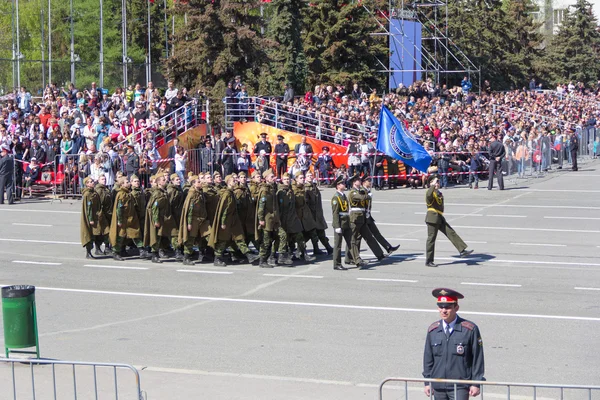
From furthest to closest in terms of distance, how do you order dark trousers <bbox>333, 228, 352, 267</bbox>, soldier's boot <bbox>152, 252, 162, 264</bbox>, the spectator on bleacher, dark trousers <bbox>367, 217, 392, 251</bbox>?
the spectator on bleacher
soldier's boot <bbox>152, 252, 162, 264</bbox>
dark trousers <bbox>367, 217, 392, 251</bbox>
dark trousers <bbox>333, 228, 352, 267</bbox>

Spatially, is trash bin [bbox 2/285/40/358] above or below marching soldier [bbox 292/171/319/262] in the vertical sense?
below

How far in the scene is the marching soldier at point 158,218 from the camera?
18625mm

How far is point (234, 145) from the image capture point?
3459cm

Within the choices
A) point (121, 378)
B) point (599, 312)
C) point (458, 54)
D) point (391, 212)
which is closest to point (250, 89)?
point (391, 212)

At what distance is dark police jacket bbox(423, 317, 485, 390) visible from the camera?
26.0ft

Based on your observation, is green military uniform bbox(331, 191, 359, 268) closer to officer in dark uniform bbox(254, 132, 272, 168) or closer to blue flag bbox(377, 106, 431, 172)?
blue flag bbox(377, 106, 431, 172)

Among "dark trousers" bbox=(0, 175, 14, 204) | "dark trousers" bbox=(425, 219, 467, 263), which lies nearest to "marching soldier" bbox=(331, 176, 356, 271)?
"dark trousers" bbox=(425, 219, 467, 263)

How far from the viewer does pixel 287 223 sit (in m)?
18.2

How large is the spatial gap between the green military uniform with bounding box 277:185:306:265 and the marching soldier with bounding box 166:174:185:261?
6.57 ft

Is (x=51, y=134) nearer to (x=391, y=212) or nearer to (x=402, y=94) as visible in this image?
(x=391, y=212)

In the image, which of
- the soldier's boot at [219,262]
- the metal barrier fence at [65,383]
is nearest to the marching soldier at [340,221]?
the soldier's boot at [219,262]

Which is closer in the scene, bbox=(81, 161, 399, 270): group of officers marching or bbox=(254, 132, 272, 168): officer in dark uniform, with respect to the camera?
bbox=(81, 161, 399, 270): group of officers marching

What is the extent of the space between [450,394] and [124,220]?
482 inches

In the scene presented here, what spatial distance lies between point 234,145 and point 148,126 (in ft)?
10.7
